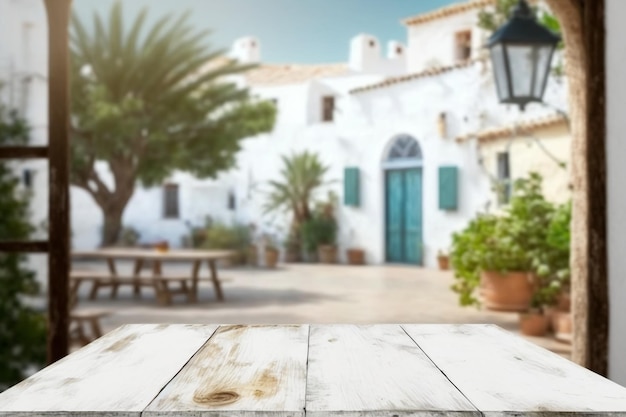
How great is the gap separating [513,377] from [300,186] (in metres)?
15.2

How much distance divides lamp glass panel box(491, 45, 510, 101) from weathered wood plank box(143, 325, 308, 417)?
12.2ft

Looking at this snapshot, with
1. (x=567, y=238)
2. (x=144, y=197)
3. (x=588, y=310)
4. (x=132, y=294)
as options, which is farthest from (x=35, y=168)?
(x=144, y=197)

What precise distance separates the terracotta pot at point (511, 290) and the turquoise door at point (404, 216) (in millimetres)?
7995

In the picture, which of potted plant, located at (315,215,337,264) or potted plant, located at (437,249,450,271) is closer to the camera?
potted plant, located at (437,249,450,271)

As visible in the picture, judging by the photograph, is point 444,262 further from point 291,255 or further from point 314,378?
point 314,378

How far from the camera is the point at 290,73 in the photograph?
20.8 metres

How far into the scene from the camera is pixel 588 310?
9.40 ft

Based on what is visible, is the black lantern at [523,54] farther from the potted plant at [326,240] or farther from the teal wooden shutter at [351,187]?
the teal wooden shutter at [351,187]

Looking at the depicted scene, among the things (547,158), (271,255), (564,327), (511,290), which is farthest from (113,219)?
(564,327)

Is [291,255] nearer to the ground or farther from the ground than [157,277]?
nearer to the ground

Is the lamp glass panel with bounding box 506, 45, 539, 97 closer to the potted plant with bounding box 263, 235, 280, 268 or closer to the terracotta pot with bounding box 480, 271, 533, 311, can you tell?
the terracotta pot with bounding box 480, 271, 533, 311

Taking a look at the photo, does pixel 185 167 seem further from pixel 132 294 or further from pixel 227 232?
pixel 132 294

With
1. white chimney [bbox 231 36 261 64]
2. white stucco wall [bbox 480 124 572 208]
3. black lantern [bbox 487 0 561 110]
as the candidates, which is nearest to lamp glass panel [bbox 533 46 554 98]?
black lantern [bbox 487 0 561 110]

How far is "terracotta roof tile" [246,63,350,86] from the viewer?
20.0 meters
